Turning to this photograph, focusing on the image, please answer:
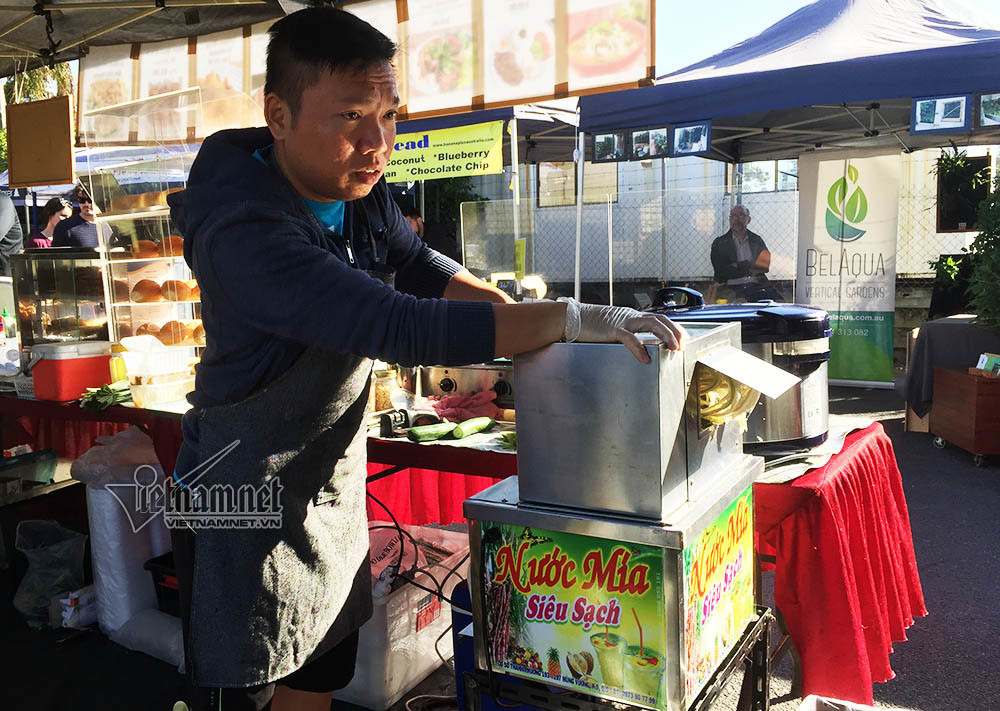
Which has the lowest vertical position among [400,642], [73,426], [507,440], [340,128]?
[400,642]

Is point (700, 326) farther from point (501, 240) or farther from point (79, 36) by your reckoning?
point (501, 240)

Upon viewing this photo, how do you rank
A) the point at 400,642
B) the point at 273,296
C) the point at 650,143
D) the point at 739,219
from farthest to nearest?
the point at 739,219
the point at 650,143
the point at 400,642
the point at 273,296

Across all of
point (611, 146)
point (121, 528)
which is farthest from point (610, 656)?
point (611, 146)

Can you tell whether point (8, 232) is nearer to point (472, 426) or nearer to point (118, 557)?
point (118, 557)

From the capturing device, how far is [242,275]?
123 centimetres

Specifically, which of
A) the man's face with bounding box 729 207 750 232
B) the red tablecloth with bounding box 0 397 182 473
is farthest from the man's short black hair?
the man's face with bounding box 729 207 750 232

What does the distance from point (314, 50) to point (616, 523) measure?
0.96m

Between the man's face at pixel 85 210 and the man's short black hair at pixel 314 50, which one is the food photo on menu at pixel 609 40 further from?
the man's face at pixel 85 210

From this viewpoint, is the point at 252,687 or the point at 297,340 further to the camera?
the point at 252,687

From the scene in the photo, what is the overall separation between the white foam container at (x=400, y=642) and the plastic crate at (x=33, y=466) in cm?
221

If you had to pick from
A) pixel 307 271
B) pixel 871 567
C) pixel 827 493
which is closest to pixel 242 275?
pixel 307 271

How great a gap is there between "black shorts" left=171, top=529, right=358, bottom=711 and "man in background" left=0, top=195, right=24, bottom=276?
6343 mm

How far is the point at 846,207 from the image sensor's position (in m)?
7.65

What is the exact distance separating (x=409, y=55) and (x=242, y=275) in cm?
234
